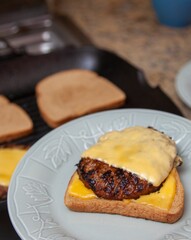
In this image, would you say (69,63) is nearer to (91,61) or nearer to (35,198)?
(91,61)

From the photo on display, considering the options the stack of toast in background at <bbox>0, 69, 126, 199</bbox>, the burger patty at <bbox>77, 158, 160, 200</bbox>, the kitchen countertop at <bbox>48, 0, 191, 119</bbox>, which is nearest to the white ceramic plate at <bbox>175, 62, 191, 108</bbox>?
the kitchen countertop at <bbox>48, 0, 191, 119</bbox>

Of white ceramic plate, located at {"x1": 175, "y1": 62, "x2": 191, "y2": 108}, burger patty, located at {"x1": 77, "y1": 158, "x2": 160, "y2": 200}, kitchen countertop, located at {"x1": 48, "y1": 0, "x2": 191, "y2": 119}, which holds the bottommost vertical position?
kitchen countertop, located at {"x1": 48, "y1": 0, "x2": 191, "y2": 119}

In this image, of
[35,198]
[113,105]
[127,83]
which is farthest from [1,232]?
[127,83]

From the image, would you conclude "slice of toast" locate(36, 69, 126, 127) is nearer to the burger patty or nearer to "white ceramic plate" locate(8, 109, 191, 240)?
"white ceramic plate" locate(8, 109, 191, 240)

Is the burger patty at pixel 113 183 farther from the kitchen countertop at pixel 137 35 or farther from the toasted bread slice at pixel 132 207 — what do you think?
the kitchen countertop at pixel 137 35

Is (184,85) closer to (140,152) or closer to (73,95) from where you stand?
(73,95)

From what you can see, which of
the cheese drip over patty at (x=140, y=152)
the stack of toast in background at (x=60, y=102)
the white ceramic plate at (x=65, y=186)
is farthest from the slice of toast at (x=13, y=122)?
the cheese drip over patty at (x=140, y=152)
